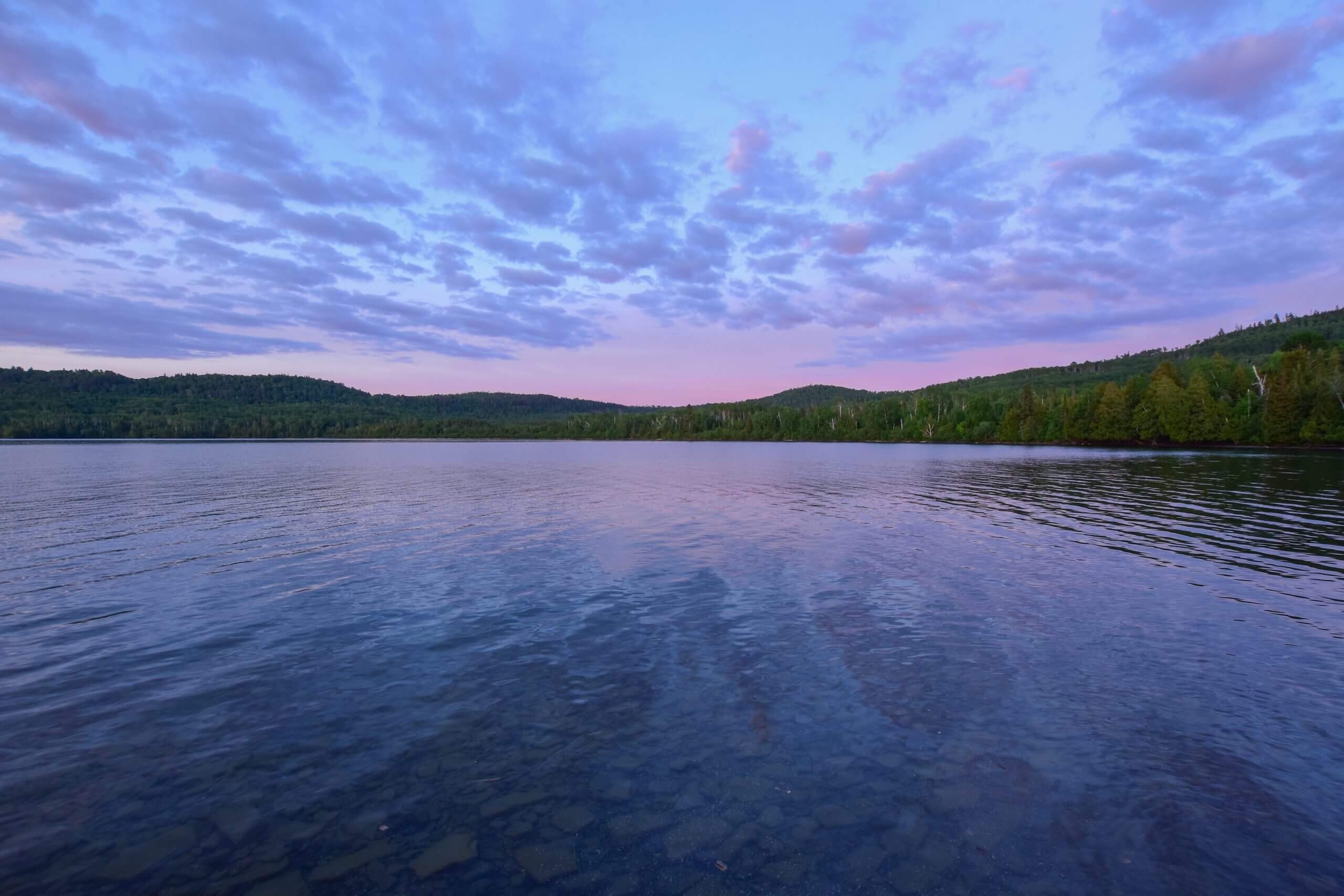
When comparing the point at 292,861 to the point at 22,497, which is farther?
the point at 22,497

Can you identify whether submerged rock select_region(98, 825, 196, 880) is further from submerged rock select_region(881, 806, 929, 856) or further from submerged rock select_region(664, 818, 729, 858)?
submerged rock select_region(881, 806, 929, 856)

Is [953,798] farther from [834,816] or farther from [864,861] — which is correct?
[864,861]

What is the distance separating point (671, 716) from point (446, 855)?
4524 millimetres

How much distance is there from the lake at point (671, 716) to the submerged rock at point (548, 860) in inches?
1.7

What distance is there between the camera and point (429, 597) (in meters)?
18.5

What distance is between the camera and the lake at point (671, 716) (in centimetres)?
738

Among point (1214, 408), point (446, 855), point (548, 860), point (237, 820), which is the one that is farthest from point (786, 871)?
point (1214, 408)

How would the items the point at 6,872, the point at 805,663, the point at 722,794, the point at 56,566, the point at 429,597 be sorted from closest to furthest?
1. the point at 6,872
2. the point at 722,794
3. the point at 805,663
4. the point at 429,597
5. the point at 56,566

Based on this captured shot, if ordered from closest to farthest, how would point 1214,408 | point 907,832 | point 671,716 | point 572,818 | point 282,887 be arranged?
point 282,887 → point 907,832 → point 572,818 → point 671,716 → point 1214,408

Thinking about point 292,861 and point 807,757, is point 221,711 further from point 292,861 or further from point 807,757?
point 807,757

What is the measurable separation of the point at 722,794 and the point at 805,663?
17.3 ft

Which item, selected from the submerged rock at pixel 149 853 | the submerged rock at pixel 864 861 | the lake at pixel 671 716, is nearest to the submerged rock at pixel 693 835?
the lake at pixel 671 716

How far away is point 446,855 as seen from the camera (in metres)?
7.42

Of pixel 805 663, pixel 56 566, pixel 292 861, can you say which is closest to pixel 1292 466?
pixel 805 663
